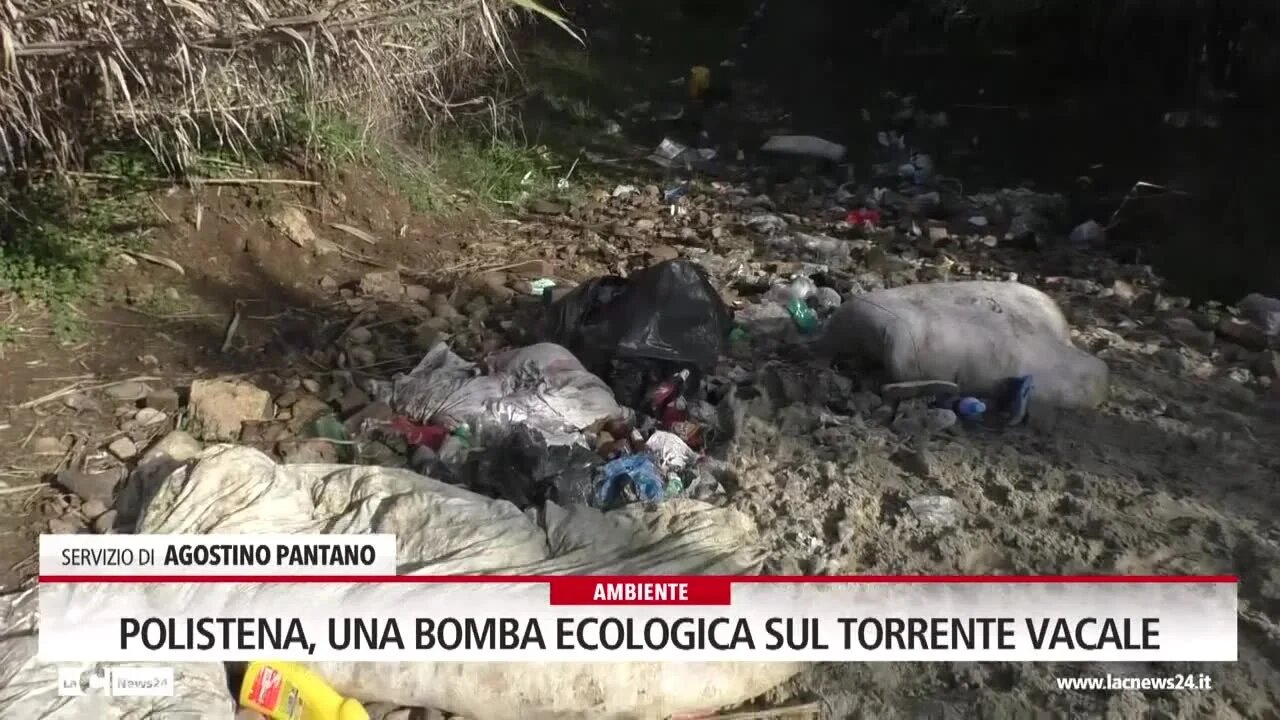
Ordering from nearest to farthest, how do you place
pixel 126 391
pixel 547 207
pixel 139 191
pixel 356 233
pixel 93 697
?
1. pixel 93 697
2. pixel 126 391
3. pixel 139 191
4. pixel 356 233
5. pixel 547 207

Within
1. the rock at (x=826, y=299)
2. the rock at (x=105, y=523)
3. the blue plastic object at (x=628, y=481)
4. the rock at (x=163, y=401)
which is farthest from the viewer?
the rock at (x=826, y=299)

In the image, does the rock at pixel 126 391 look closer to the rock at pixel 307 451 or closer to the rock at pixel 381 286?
the rock at pixel 307 451

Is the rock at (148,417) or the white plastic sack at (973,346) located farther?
the white plastic sack at (973,346)

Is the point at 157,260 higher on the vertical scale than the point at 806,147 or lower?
higher

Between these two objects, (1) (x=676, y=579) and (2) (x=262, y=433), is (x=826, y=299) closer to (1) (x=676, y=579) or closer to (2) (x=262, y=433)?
(1) (x=676, y=579)

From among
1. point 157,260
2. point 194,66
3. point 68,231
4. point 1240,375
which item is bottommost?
point 1240,375

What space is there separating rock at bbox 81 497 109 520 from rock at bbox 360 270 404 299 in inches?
59.5

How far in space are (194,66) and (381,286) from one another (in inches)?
43.2

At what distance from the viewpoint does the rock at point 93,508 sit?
2680 mm

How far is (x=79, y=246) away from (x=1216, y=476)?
12.5ft

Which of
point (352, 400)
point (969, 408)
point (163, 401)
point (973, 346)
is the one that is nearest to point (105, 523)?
point (163, 401)

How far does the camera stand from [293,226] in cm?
426

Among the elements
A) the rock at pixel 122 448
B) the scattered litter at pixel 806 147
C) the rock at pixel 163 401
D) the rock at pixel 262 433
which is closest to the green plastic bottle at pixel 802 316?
the rock at pixel 262 433

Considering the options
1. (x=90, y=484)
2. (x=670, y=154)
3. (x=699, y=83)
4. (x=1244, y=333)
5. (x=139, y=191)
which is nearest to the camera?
(x=90, y=484)
